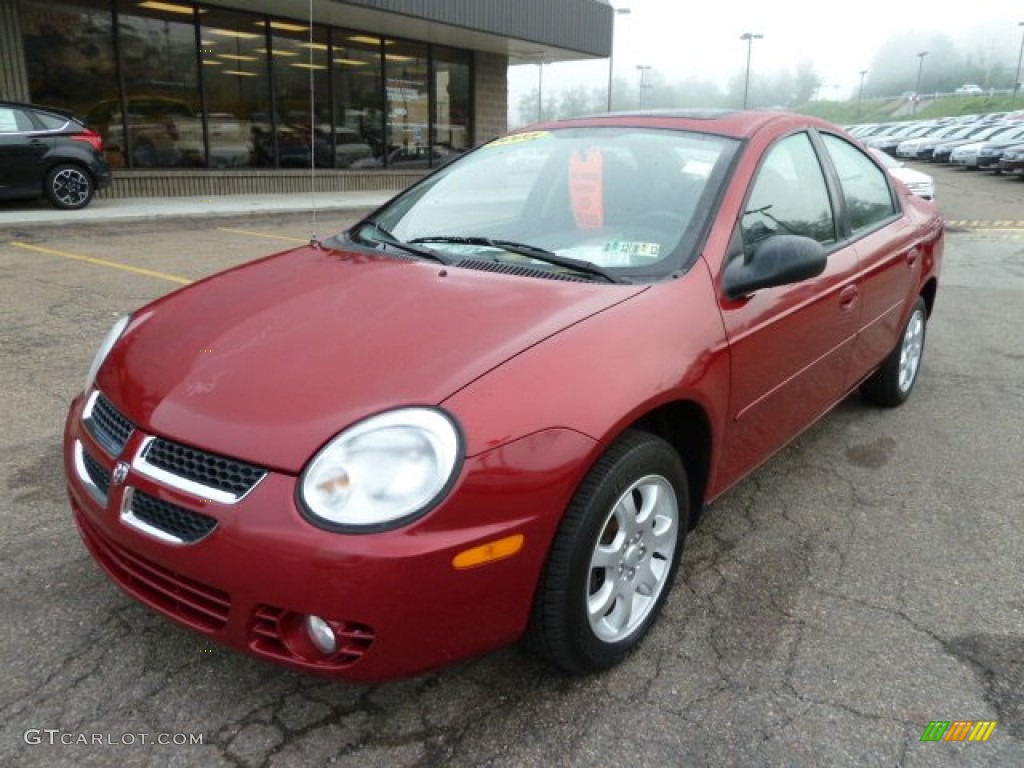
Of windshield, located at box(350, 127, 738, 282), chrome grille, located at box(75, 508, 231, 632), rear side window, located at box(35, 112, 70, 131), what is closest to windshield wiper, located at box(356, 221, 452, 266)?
windshield, located at box(350, 127, 738, 282)

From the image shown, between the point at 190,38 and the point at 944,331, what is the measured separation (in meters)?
12.4

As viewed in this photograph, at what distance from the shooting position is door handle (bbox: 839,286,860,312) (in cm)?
327

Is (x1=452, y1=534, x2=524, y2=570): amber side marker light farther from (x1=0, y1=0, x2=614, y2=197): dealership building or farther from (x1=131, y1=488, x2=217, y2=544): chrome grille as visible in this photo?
(x1=0, y1=0, x2=614, y2=197): dealership building

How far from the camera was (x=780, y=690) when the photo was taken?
7.41ft

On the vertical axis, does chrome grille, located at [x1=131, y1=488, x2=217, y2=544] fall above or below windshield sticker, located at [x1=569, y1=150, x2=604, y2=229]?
below

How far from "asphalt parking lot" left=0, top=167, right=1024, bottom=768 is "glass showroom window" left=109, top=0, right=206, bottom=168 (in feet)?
35.6

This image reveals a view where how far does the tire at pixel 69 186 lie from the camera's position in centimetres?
1079

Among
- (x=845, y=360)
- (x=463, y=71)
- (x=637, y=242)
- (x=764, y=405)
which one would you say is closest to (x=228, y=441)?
(x=637, y=242)

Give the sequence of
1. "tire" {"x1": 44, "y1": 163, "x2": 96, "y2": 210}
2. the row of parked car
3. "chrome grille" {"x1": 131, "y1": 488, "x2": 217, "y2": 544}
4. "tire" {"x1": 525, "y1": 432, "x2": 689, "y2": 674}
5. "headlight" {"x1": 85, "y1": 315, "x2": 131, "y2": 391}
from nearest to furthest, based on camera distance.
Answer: "chrome grille" {"x1": 131, "y1": 488, "x2": 217, "y2": 544}, "tire" {"x1": 525, "y1": 432, "x2": 689, "y2": 674}, "headlight" {"x1": 85, "y1": 315, "x2": 131, "y2": 391}, "tire" {"x1": 44, "y1": 163, "x2": 96, "y2": 210}, the row of parked car

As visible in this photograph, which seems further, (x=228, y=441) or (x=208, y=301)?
(x=208, y=301)

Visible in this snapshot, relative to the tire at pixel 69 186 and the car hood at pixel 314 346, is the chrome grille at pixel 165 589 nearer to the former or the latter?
the car hood at pixel 314 346

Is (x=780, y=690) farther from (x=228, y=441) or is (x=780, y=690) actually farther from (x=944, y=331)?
(x=944, y=331)

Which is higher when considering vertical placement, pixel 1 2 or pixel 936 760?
pixel 1 2

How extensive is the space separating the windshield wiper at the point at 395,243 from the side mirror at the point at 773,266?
91cm
